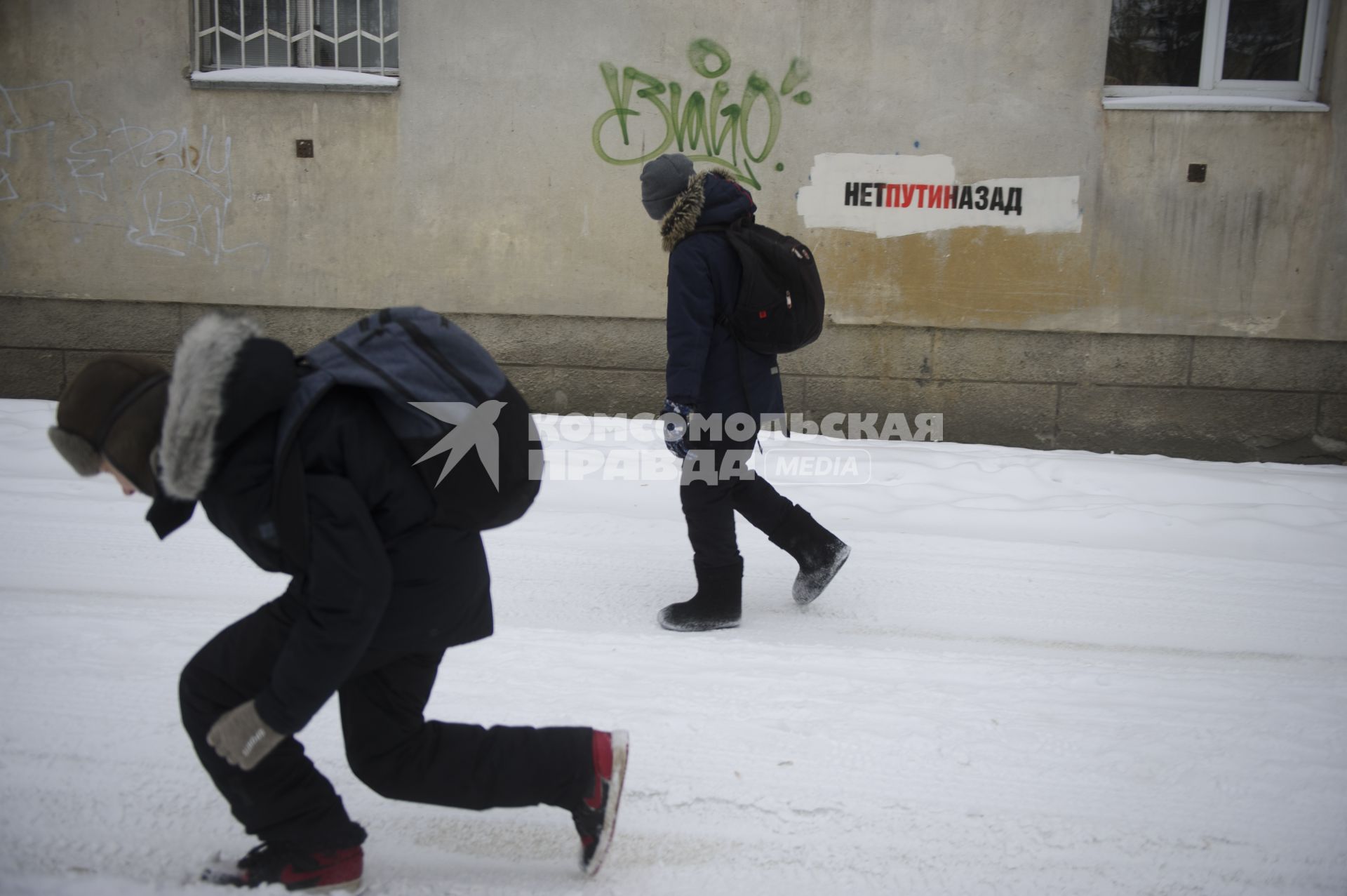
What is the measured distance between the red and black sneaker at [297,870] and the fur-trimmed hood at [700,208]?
2.10 metres

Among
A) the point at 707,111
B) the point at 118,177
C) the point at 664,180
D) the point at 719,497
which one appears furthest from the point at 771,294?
the point at 118,177

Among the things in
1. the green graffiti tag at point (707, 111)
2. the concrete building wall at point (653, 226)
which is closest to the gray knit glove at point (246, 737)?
the concrete building wall at point (653, 226)

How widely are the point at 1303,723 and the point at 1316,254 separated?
15.2 ft

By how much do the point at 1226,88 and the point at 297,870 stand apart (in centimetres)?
721

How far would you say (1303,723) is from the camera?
118 inches

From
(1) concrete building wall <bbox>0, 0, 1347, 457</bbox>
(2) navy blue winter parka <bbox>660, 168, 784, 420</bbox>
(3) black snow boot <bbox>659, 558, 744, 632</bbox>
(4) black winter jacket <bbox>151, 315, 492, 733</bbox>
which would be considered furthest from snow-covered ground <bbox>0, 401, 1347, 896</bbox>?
(1) concrete building wall <bbox>0, 0, 1347, 457</bbox>

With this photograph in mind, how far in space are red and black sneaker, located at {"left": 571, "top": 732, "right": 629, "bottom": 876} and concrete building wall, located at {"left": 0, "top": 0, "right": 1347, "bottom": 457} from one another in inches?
193

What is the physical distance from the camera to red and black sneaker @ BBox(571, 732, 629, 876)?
2.10m

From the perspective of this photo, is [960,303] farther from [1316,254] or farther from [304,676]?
[304,676]

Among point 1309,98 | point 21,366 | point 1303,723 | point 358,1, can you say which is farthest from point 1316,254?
point 21,366

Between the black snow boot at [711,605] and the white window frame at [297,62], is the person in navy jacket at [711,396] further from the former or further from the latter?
the white window frame at [297,62]

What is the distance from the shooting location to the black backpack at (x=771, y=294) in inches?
132

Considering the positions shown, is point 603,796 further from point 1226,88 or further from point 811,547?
point 1226,88

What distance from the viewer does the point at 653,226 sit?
6707mm
